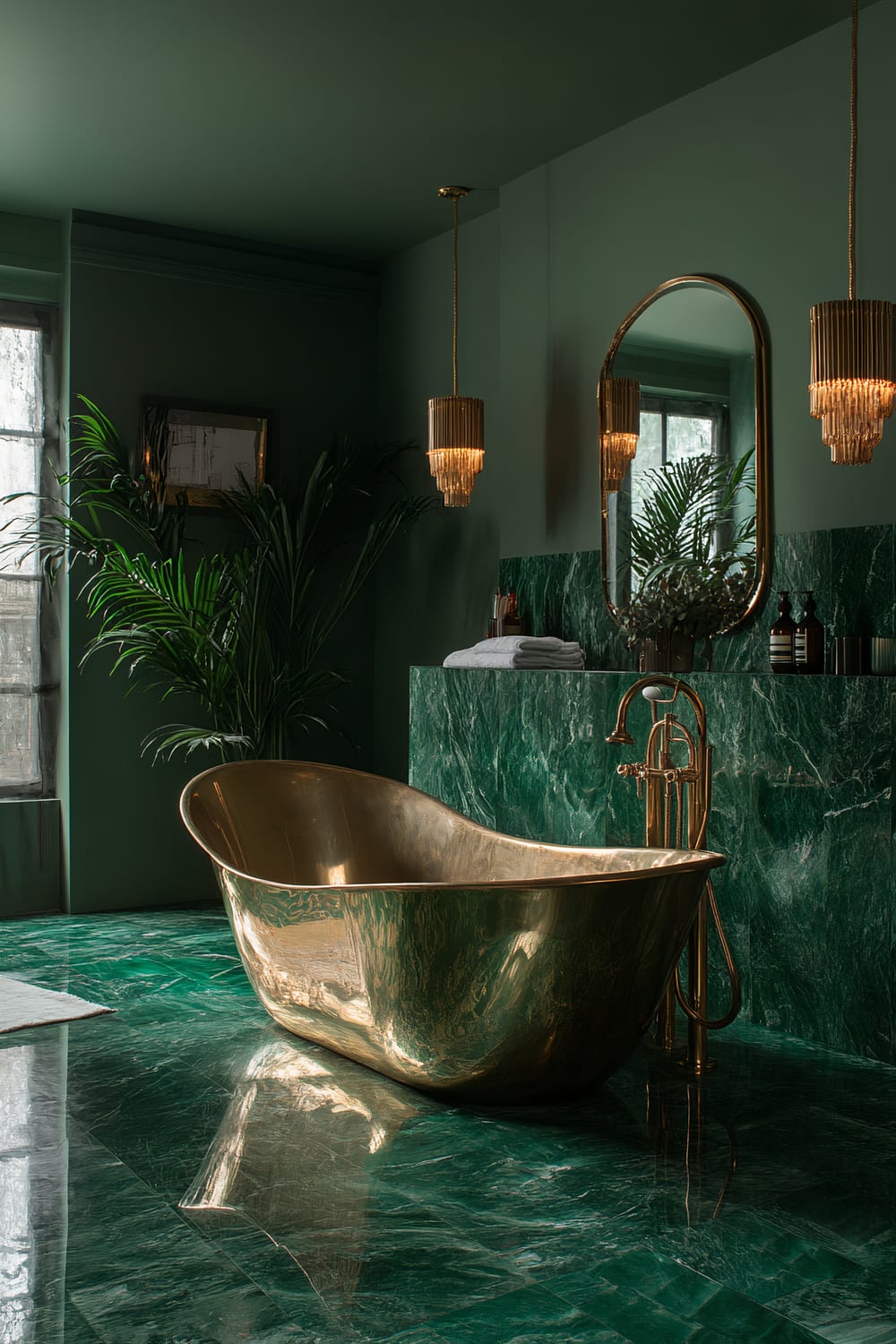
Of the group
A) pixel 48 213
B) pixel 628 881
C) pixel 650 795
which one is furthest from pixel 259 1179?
pixel 48 213

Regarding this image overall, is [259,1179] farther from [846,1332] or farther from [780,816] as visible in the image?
[780,816]

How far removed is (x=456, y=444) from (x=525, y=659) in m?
0.89

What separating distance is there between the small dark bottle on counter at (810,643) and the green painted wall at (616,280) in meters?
0.27

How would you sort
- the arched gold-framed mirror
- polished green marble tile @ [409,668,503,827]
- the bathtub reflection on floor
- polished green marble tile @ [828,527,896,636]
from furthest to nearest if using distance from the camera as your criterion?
polished green marble tile @ [409,668,503,827] < the arched gold-framed mirror < polished green marble tile @ [828,527,896,636] < the bathtub reflection on floor

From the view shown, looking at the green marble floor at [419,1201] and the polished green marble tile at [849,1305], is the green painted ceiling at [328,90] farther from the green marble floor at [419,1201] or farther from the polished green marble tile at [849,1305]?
the polished green marble tile at [849,1305]

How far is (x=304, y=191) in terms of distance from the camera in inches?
189

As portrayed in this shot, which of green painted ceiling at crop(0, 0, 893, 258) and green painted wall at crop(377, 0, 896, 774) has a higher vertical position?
green painted ceiling at crop(0, 0, 893, 258)

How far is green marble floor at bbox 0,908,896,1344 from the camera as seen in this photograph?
1.92 m

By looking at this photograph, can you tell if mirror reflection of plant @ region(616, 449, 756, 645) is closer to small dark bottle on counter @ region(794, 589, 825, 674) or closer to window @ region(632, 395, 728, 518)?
window @ region(632, 395, 728, 518)

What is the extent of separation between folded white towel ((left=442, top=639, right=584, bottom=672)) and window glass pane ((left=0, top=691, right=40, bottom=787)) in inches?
76.6

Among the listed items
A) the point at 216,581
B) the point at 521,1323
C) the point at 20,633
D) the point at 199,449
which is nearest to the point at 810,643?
the point at 521,1323

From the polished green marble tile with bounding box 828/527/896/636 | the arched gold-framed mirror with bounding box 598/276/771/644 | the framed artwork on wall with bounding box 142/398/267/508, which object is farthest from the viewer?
the framed artwork on wall with bounding box 142/398/267/508

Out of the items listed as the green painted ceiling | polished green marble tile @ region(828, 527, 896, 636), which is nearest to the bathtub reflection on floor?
polished green marble tile @ region(828, 527, 896, 636)

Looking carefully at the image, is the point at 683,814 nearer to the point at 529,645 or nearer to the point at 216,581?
the point at 529,645
